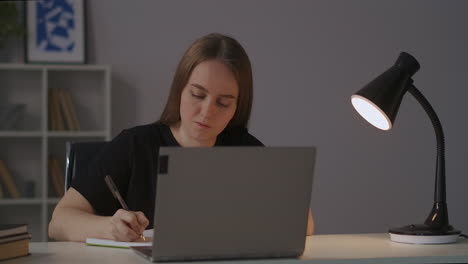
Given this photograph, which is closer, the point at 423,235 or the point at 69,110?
the point at 423,235

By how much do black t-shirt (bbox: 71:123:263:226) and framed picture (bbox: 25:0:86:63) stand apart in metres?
2.19

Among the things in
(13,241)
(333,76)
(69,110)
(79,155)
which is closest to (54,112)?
(69,110)

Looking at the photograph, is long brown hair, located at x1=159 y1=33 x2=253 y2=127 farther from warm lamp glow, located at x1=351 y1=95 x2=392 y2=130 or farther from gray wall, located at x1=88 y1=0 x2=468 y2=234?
gray wall, located at x1=88 y1=0 x2=468 y2=234

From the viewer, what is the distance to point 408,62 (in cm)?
199

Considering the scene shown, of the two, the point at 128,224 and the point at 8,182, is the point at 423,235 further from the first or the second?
the point at 8,182

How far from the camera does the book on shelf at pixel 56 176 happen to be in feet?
14.0

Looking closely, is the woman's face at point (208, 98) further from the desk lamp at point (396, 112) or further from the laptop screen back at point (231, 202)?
the laptop screen back at point (231, 202)

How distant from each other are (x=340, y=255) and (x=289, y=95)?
308cm

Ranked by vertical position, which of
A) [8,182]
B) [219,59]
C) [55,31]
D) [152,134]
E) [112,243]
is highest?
[55,31]

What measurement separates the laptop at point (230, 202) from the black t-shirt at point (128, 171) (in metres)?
0.59

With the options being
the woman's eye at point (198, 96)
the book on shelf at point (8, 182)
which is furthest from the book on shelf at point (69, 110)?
the woman's eye at point (198, 96)

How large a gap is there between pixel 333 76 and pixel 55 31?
1.67 metres

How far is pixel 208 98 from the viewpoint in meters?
2.11

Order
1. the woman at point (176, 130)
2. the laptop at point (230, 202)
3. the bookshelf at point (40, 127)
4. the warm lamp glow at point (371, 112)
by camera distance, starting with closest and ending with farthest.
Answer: the laptop at point (230, 202) < the warm lamp glow at point (371, 112) < the woman at point (176, 130) < the bookshelf at point (40, 127)
